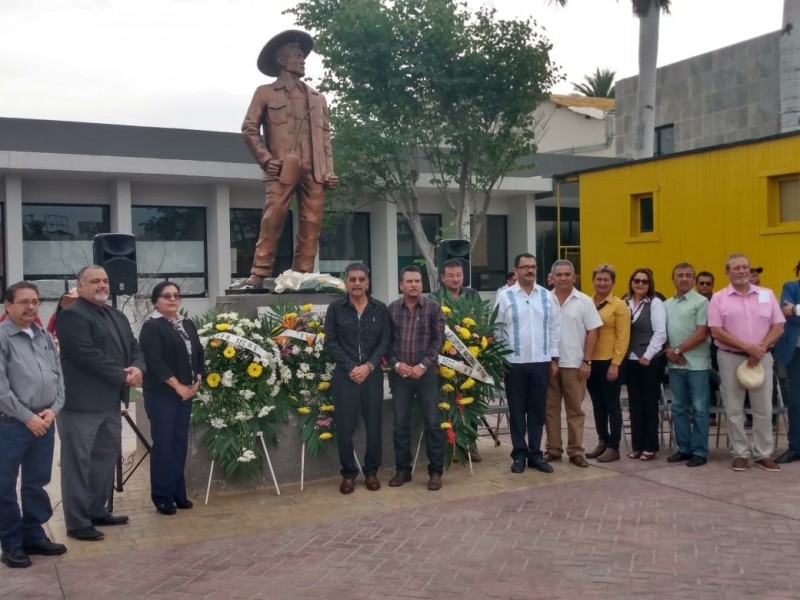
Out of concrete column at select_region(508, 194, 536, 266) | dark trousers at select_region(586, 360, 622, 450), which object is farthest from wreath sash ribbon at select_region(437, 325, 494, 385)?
concrete column at select_region(508, 194, 536, 266)

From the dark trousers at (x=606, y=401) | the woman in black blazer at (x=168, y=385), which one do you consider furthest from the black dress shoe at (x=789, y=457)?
the woman in black blazer at (x=168, y=385)

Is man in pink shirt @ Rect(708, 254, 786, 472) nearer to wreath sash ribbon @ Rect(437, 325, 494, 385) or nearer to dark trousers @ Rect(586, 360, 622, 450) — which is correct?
dark trousers @ Rect(586, 360, 622, 450)

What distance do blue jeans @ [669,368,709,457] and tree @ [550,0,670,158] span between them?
45.7ft

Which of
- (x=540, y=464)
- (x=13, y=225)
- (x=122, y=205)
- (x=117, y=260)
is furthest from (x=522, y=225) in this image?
(x=540, y=464)

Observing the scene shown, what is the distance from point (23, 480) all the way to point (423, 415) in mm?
3077

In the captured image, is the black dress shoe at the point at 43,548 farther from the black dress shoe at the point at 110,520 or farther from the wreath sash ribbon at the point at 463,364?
the wreath sash ribbon at the point at 463,364

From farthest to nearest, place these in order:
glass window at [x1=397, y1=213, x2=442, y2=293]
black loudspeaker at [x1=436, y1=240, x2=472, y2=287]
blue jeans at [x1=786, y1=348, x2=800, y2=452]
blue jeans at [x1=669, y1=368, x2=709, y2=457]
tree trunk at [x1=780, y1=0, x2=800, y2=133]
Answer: glass window at [x1=397, y1=213, x2=442, y2=293], tree trunk at [x1=780, y1=0, x2=800, y2=133], black loudspeaker at [x1=436, y1=240, x2=472, y2=287], blue jeans at [x1=786, y1=348, x2=800, y2=452], blue jeans at [x1=669, y1=368, x2=709, y2=457]

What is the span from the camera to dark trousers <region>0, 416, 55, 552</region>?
5289 millimetres

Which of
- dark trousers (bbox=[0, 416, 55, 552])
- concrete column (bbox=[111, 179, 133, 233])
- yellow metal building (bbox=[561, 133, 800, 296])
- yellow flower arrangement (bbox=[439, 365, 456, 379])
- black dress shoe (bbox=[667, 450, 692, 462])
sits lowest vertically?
black dress shoe (bbox=[667, 450, 692, 462])

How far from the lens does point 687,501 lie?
6.62 m

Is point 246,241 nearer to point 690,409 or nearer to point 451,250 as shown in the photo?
point 451,250

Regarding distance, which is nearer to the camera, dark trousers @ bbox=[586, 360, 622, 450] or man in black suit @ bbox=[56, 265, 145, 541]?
man in black suit @ bbox=[56, 265, 145, 541]

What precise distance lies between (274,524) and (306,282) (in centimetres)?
302

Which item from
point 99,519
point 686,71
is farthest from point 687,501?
point 686,71
